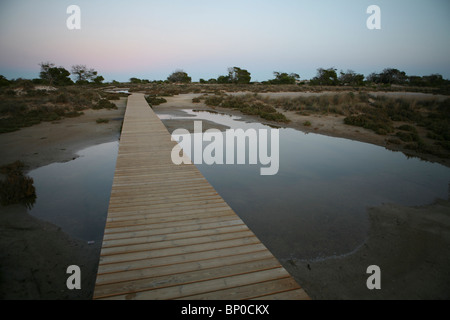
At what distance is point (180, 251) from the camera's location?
2.80m

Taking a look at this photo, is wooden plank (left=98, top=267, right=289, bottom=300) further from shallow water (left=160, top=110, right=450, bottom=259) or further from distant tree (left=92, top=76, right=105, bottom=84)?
distant tree (left=92, top=76, right=105, bottom=84)

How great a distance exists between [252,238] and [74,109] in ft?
64.0

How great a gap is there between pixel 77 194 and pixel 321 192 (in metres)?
6.36

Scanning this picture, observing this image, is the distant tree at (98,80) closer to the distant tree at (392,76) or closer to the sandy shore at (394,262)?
the sandy shore at (394,262)

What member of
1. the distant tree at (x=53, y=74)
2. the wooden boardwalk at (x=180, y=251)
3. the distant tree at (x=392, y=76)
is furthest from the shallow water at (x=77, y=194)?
the distant tree at (x=392, y=76)

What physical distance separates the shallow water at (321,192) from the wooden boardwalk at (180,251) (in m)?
1.22

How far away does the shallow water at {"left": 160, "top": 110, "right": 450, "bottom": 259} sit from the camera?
13.7ft

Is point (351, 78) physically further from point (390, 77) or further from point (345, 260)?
point (345, 260)

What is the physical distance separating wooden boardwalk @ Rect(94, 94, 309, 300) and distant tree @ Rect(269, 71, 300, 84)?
240ft

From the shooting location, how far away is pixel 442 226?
4.41 m

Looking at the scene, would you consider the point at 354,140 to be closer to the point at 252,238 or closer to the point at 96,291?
the point at 252,238

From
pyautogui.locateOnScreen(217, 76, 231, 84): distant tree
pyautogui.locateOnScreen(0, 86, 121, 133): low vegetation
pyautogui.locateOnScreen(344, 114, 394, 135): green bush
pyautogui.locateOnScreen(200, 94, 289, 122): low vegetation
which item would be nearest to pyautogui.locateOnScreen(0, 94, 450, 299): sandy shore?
pyautogui.locateOnScreen(344, 114, 394, 135): green bush

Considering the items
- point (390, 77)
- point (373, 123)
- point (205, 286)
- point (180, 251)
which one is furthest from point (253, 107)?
point (390, 77)
